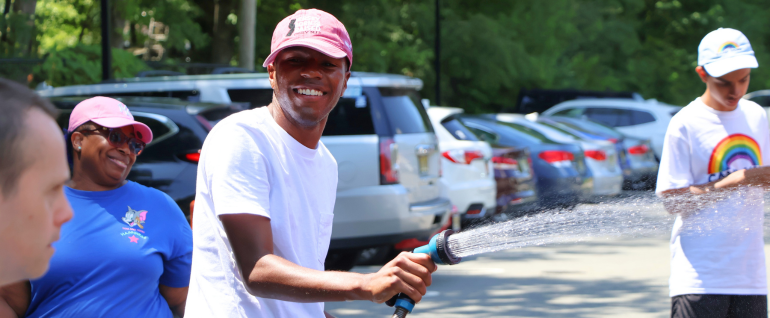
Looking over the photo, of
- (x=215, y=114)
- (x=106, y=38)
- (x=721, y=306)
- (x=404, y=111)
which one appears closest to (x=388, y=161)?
(x=404, y=111)

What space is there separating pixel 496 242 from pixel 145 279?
1.33 m

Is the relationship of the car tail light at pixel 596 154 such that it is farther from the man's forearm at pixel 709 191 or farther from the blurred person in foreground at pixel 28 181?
the blurred person in foreground at pixel 28 181

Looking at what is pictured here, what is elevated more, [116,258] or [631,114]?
[631,114]

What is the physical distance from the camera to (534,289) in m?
8.04

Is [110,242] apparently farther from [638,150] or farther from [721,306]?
[638,150]

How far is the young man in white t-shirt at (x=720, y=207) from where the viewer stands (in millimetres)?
3580

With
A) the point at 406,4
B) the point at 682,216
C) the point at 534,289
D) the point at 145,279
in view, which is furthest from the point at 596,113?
A: the point at 145,279

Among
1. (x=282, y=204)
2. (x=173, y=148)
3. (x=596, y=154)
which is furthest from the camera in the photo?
(x=596, y=154)

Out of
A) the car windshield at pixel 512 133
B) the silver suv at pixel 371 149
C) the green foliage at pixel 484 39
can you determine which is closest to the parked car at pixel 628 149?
the car windshield at pixel 512 133

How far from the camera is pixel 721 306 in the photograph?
359cm

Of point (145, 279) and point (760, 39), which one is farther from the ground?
point (760, 39)

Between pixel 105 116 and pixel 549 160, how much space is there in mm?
10487

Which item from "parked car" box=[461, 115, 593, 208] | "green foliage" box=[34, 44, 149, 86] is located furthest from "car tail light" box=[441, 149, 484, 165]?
"green foliage" box=[34, 44, 149, 86]

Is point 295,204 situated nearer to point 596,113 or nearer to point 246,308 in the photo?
point 246,308
